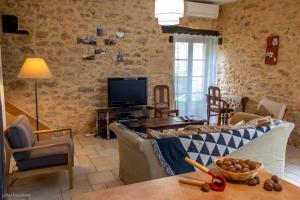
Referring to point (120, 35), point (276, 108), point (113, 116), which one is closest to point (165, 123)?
point (113, 116)

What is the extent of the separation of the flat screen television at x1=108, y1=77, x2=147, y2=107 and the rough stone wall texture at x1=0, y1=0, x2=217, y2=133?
281 mm

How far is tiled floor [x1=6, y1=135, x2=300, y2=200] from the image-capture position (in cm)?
292

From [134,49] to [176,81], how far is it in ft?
4.16

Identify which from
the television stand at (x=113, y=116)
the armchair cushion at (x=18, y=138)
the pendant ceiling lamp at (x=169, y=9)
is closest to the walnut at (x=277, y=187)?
the pendant ceiling lamp at (x=169, y=9)

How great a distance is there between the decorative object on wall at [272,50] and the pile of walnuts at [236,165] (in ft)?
13.3

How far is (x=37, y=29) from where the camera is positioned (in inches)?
185

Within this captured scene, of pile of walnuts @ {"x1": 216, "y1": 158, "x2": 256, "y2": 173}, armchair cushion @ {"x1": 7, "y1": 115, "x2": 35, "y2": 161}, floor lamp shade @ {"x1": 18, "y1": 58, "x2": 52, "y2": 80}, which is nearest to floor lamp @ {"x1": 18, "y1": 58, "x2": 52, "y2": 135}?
floor lamp shade @ {"x1": 18, "y1": 58, "x2": 52, "y2": 80}

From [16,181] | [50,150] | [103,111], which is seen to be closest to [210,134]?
[50,150]

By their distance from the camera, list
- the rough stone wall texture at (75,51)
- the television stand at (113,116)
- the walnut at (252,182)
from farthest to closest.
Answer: the television stand at (113,116) → the rough stone wall texture at (75,51) → the walnut at (252,182)

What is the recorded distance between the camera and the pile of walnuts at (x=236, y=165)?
146cm

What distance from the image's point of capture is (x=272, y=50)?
502cm

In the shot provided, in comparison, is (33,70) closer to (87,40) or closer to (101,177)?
(87,40)

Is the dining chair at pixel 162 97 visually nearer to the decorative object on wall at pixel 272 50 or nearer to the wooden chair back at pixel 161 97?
the wooden chair back at pixel 161 97

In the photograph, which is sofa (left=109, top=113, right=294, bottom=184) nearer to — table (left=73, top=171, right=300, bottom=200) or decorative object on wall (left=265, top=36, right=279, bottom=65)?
table (left=73, top=171, right=300, bottom=200)
